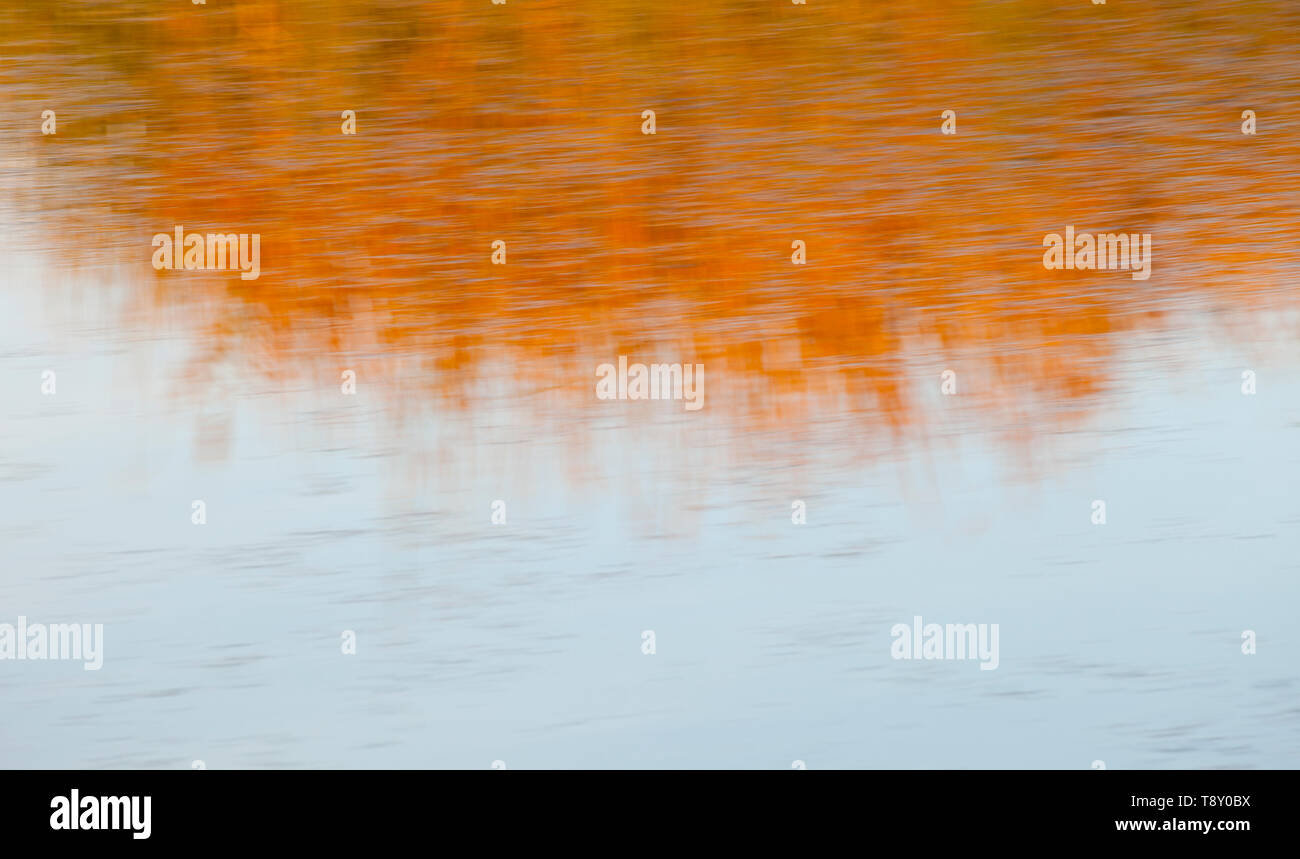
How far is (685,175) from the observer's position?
201cm

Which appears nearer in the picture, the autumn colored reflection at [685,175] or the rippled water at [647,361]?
the rippled water at [647,361]

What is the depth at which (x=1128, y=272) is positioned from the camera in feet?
6.38

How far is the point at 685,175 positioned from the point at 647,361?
1.10 feet

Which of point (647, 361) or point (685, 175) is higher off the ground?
point (685, 175)

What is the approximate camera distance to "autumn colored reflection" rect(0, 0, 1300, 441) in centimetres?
192

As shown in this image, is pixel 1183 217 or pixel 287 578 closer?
pixel 287 578

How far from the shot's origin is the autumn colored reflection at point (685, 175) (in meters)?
1.92

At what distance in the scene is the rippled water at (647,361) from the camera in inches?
70.6

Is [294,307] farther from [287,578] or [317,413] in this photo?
[287,578]
